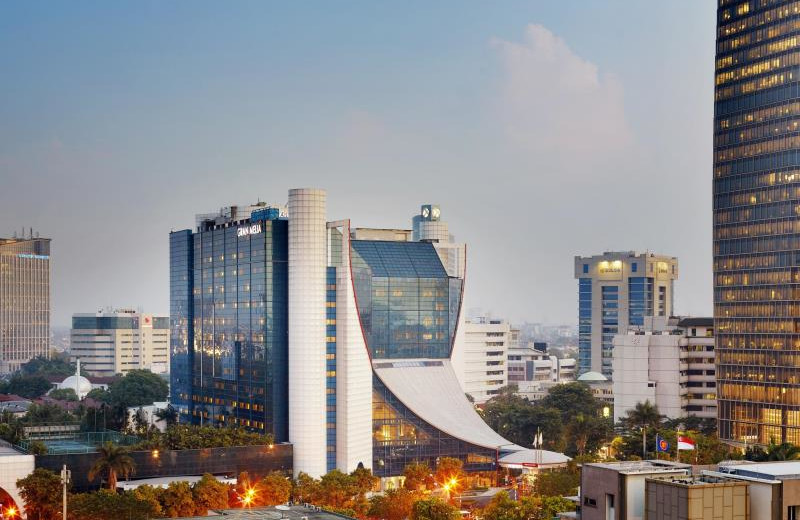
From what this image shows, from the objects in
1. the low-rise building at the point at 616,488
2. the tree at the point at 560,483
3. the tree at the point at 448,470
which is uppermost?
the low-rise building at the point at 616,488

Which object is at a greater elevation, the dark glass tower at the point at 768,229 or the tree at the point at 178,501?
the dark glass tower at the point at 768,229

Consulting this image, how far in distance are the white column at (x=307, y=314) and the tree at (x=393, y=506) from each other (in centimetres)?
3500

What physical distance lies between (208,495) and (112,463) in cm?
1776

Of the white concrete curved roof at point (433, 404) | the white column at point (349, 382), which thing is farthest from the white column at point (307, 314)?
the white concrete curved roof at point (433, 404)

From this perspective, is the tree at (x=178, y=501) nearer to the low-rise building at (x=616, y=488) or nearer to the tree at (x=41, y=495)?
the tree at (x=41, y=495)

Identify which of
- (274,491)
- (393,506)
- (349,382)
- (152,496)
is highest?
(349,382)

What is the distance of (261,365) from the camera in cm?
18788

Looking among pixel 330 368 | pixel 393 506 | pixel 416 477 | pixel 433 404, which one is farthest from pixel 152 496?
pixel 433 404

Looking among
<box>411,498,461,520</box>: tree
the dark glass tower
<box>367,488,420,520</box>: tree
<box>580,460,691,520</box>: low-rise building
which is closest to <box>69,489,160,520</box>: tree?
<box>367,488,420,520</box>: tree

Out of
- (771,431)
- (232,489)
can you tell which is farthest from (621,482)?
(771,431)

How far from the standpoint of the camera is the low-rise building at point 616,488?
8094 cm

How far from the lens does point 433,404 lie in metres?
195

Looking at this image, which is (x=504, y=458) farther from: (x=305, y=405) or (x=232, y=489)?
(x=232, y=489)

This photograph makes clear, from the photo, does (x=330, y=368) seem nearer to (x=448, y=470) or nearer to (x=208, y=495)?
(x=448, y=470)
